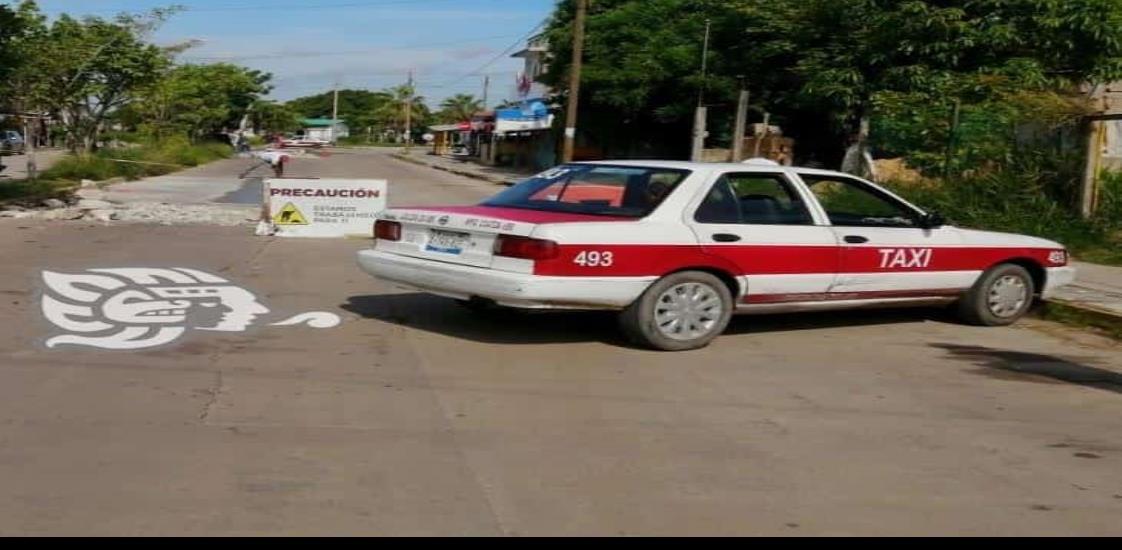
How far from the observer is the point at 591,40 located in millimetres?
36156

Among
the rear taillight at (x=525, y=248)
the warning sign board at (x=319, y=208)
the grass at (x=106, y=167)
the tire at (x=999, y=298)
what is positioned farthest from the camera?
the grass at (x=106, y=167)

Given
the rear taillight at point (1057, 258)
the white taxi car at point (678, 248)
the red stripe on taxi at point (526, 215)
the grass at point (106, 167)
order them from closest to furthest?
the white taxi car at point (678, 248), the red stripe on taxi at point (526, 215), the rear taillight at point (1057, 258), the grass at point (106, 167)

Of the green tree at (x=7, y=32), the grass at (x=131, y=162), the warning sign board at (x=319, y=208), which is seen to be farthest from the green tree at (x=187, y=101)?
the warning sign board at (x=319, y=208)

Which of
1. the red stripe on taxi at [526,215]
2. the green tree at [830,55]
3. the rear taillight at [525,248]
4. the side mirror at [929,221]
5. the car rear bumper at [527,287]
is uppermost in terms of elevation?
the green tree at [830,55]

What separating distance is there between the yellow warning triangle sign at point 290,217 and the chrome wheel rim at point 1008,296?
31.5 ft

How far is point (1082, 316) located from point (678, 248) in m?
4.14

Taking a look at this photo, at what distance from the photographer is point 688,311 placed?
791cm

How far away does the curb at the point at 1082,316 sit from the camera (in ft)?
31.0

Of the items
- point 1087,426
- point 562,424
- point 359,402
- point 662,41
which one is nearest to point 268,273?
point 359,402

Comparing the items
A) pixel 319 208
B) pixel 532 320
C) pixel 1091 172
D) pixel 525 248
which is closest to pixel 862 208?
pixel 532 320

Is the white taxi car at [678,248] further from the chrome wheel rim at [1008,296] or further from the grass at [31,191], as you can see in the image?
the grass at [31,191]

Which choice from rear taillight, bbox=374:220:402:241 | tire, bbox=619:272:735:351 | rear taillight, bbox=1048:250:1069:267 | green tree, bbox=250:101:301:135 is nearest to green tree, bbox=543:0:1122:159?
rear taillight, bbox=1048:250:1069:267

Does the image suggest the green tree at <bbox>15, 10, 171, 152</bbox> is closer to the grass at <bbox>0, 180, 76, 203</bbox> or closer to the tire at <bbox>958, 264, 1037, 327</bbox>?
the grass at <bbox>0, 180, 76, 203</bbox>

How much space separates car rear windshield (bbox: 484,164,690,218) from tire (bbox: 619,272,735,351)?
1.73ft
